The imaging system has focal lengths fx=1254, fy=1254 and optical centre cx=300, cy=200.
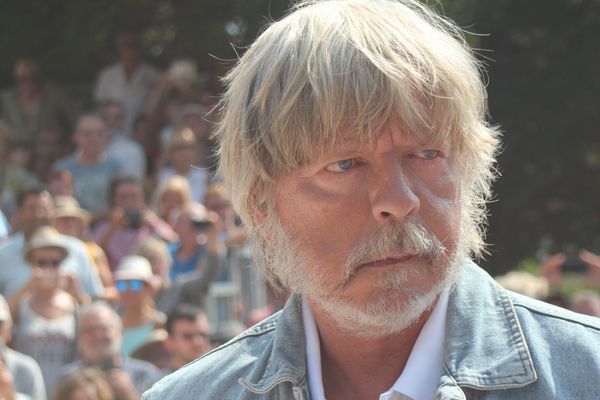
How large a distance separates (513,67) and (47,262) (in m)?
5.41

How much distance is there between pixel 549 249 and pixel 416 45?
999 centimetres

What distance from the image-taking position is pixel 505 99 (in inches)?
433

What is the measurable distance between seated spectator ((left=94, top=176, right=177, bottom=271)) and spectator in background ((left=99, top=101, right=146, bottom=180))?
324 mm

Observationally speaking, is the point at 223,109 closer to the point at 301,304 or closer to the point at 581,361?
A: the point at 301,304

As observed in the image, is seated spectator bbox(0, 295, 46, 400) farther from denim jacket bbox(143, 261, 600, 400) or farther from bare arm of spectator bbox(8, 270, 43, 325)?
denim jacket bbox(143, 261, 600, 400)

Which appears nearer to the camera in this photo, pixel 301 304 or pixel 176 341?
pixel 301 304

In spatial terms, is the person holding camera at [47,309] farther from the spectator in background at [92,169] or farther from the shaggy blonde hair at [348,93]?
the shaggy blonde hair at [348,93]

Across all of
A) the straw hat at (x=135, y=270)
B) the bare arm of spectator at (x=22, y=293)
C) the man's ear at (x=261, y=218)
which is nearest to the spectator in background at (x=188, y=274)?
the straw hat at (x=135, y=270)

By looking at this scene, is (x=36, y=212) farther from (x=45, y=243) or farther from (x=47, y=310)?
(x=47, y=310)

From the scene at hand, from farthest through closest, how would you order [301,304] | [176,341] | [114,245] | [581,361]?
[114,245], [176,341], [301,304], [581,361]

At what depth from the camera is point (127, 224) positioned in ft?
27.7

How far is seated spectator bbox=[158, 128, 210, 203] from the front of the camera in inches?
354

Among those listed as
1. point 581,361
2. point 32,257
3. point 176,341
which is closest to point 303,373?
point 581,361

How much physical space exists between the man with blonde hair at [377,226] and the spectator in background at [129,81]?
7932 millimetres
